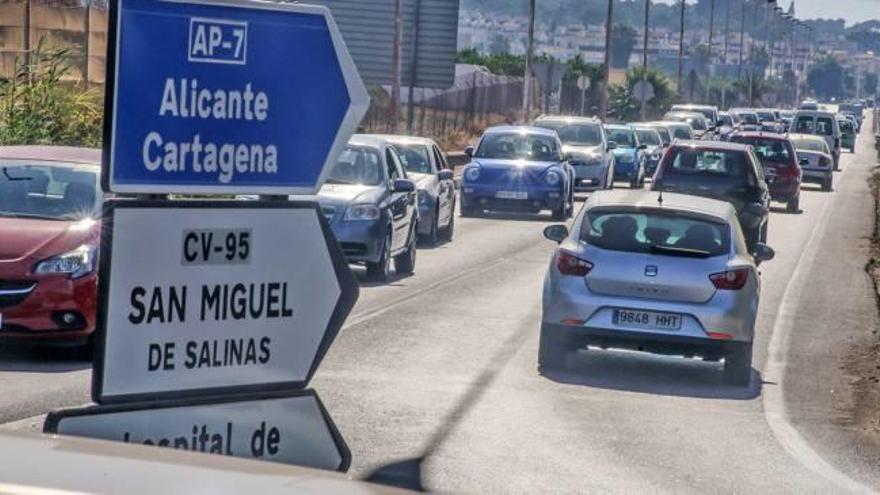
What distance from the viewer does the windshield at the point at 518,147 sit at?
3309cm

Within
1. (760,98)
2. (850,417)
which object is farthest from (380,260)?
(760,98)

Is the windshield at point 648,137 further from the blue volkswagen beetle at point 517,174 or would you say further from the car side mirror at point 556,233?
the car side mirror at point 556,233

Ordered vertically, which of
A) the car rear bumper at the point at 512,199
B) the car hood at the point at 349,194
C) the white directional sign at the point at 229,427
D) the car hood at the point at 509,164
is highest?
the white directional sign at the point at 229,427

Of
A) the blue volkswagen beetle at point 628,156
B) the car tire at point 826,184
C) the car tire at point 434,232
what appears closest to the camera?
the car tire at point 434,232

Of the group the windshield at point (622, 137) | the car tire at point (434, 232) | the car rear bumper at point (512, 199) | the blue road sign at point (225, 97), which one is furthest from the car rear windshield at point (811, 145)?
the blue road sign at point (225, 97)

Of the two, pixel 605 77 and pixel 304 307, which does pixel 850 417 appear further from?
pixel 605 77

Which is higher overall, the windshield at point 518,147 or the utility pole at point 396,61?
the utility pole at point 396,61

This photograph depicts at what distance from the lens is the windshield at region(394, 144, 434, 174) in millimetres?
26703

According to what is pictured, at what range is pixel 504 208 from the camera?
3291 cm

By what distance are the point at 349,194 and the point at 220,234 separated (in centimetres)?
1605

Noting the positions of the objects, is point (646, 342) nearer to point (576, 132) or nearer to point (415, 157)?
point (415, 157)

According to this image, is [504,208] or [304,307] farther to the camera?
[504,208]

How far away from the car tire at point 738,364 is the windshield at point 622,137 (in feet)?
108

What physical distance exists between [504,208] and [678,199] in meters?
17.7
